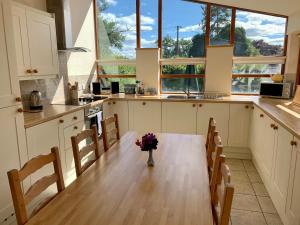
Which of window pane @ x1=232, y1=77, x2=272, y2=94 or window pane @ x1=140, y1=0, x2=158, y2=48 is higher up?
window pane @ x1=140, y1=0, x2=158, y2=48

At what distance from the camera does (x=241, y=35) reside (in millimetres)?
3949

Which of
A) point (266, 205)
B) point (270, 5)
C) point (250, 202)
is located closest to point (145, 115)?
point (250, 202)

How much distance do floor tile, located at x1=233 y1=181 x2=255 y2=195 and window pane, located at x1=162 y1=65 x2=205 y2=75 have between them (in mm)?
2112

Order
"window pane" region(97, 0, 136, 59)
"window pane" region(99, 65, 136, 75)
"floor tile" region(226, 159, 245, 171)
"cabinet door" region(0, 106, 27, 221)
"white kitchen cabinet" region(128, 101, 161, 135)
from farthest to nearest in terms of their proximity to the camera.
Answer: "window pane" region(99, 65, 136, 75) < "window pane" region(97, 0, 136, 59) < "white kitchen cabinet" region(128, 101, 161, 135) < "floor tile" region(226, 159, 245, 171) < "cabinet door" region(0, 106, 27, 221)

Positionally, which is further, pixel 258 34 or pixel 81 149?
pixel 258 34

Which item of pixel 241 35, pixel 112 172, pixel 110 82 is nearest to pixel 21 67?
pixel 112 172

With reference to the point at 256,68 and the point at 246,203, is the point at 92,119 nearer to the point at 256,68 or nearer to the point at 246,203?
the point at 246,203

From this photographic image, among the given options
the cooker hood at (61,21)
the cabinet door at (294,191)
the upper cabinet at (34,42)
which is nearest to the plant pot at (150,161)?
the cabinet door at (294,191)

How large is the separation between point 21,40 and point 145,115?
2125 mm

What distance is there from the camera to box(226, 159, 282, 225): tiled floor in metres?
A: 2.20

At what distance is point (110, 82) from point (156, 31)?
4.23 feet

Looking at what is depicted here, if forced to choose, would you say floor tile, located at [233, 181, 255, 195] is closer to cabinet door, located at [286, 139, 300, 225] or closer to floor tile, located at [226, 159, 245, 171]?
floor tile, located at [226, 159, 245, 171]

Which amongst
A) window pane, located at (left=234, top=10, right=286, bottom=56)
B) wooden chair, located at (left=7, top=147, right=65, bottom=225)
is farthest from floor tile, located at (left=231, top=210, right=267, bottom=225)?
window pane, located at (left=234, top=10, right=286, bottom=56)

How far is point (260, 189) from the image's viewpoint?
2.73 m
